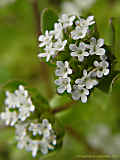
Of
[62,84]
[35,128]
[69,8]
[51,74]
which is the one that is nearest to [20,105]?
[35,128]

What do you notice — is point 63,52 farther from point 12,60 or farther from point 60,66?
point 12,60

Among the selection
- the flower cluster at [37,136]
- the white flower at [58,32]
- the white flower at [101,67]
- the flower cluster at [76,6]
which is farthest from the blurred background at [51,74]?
the white flower at [58,32]

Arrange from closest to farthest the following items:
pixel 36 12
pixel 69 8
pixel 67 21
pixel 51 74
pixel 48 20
Result: pixel 67 21 → pixel 48 20 → pixel 36 12 → pixel 51 74 → pixel 69 8

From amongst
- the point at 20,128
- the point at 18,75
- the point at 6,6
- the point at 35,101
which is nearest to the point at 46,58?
the point at 35,101

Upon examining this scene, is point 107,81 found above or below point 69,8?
below

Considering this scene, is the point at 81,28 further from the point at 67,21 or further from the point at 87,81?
the point at 87,81

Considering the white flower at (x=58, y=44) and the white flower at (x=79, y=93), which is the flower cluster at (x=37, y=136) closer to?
the white flower at (x=79, y=93)

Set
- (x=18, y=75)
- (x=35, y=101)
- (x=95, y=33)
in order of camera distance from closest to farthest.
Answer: (x=95, y=33) → (x=35, y=101) → (x=18, y=75)

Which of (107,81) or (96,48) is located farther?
(107,81)
